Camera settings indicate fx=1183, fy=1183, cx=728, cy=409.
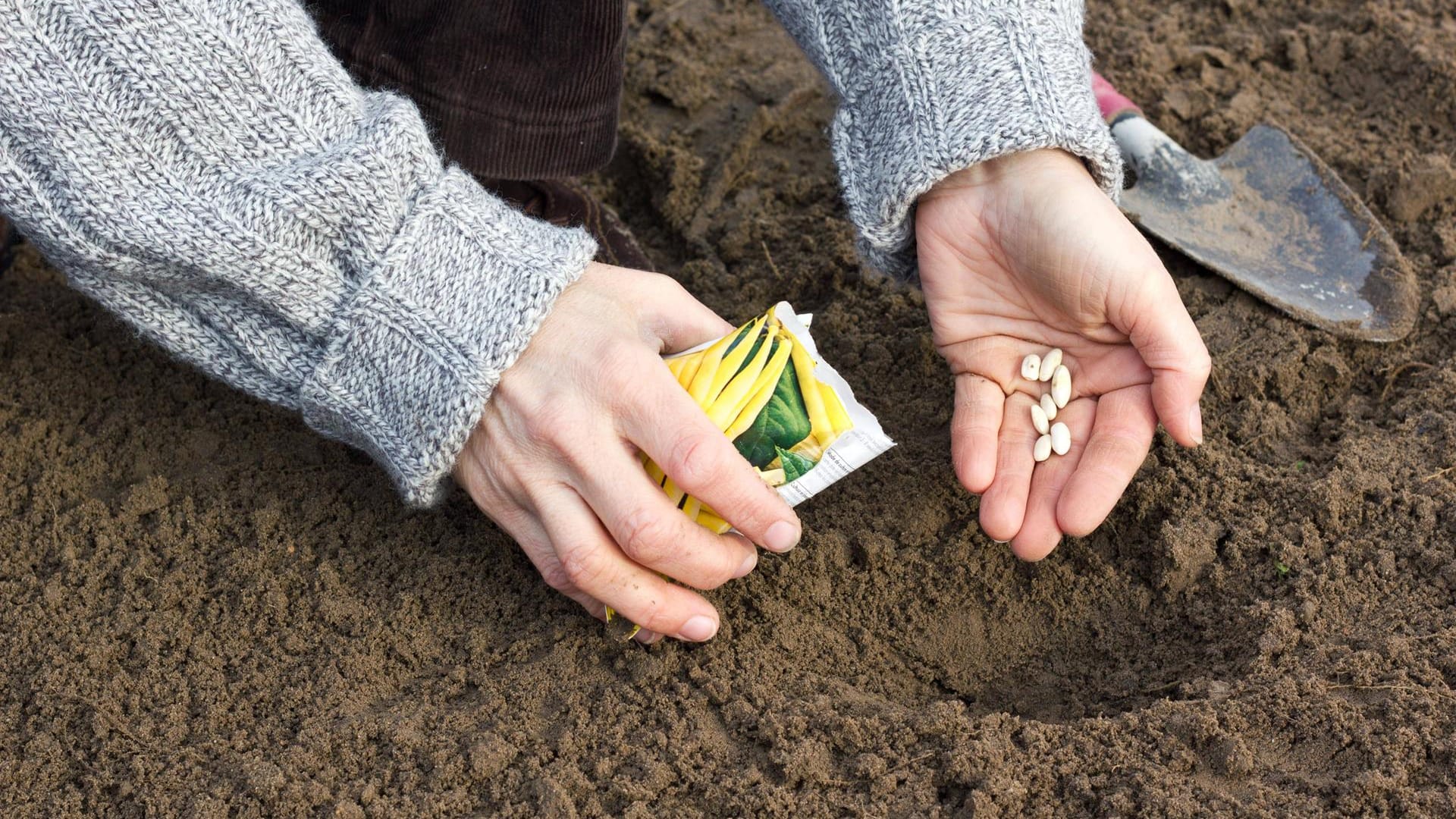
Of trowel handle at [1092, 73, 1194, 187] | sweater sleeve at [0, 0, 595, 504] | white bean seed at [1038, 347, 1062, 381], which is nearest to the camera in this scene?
sweater sleeve at [0, 0, 595, 504]

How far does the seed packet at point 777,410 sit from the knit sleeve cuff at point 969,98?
0.35 m

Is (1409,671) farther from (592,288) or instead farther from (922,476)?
(592,288)

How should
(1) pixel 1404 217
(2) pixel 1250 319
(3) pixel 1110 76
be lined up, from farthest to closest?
(3) pixel 1110 76 < (1) pixel 1404 217 < (2) pixel 1250 319

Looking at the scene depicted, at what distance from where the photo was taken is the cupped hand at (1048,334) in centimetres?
163

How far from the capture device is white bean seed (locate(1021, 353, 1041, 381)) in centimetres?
179

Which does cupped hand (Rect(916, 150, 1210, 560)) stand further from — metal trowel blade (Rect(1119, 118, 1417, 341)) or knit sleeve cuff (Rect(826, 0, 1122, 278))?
metal trowel blade (Rect(1119, 118, 1417, 341))

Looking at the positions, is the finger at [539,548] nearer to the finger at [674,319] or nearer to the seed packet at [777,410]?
the seed packet at [777,410]

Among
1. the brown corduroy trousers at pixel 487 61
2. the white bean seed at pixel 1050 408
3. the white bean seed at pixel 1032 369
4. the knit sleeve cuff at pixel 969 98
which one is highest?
the knit sleeve cuff at pixel 969 98

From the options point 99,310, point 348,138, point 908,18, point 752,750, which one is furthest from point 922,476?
point 99,310

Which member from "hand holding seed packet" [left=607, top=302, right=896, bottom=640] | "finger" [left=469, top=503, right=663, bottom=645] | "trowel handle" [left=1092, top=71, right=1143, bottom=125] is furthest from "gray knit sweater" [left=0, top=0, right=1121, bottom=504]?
"trowel handle" [left=1092, top=71, right=1143, bottom=125]

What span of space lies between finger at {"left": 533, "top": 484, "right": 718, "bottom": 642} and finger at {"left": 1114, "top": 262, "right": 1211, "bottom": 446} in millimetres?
710

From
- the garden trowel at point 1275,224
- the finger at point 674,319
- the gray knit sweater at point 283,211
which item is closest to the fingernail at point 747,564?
the finger at point 674,319

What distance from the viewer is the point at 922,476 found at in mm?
1912

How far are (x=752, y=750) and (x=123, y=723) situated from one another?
0.85 m
